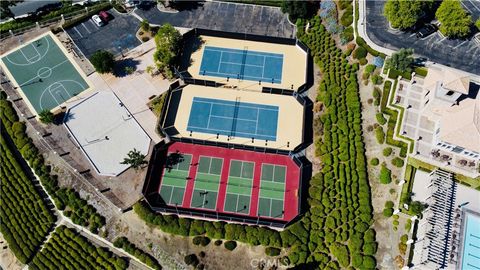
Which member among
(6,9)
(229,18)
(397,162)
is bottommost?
(397,162)

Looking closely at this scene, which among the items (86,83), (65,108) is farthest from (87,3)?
(65,108)

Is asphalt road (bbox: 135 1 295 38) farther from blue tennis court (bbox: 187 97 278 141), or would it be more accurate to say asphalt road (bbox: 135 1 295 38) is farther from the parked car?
the parked car

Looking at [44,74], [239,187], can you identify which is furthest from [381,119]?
[44,74]

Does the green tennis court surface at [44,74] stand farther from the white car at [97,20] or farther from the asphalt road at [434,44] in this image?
the asphalt road at [434,44]

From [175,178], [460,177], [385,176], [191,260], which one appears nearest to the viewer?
[191,260]

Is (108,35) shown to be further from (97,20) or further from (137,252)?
(137,252)

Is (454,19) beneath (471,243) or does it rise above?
above

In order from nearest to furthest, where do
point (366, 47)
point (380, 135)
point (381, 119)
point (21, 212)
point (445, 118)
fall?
point (445, 118)
point (21, 212)
point (380, 135)
point (381, 119)
point (366, 47)

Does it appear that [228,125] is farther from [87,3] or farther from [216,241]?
[87,3]
